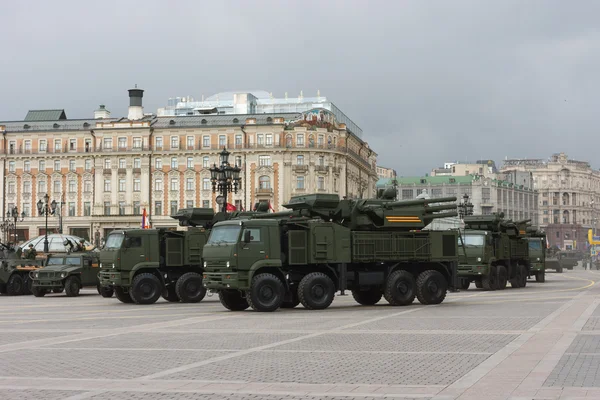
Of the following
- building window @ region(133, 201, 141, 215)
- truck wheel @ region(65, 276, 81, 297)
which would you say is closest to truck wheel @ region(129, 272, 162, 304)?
truck wheel @ region(65, 276, 81, 297)

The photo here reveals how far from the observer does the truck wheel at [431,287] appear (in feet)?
91.4

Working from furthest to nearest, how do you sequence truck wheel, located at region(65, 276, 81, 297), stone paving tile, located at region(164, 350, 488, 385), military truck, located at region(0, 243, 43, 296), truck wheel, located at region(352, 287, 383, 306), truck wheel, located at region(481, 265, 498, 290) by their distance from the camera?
military truck, located at region(0, 243, 43, 296), truck wheel, located at region(481, 265, 498, 290), truck wheel, located at region(65, 276, 81, 297), truck wheel, located at region(352, 287, 383, 306), stone paving tile, located at region(164, 350, 488, 385)

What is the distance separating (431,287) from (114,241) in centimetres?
1090

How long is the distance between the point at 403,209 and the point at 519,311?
5600 mm

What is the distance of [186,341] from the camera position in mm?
16781

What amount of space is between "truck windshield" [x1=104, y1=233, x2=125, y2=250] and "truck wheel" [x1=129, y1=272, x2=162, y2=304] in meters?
1.27

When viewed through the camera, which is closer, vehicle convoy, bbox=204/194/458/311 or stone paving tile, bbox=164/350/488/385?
stone paving tile, bbox=164/350/488/385

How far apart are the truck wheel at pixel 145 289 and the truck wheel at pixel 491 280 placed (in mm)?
14683

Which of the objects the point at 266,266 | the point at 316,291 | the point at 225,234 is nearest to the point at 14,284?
the point at 225,234

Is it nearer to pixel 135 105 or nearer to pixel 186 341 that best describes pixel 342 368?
pixel 186 341

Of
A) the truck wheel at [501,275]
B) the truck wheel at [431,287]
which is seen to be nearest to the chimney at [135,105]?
the truck wheel at [501,275]

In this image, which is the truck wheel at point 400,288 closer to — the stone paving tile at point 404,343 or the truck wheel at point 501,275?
the stone paving tile at point 404,343

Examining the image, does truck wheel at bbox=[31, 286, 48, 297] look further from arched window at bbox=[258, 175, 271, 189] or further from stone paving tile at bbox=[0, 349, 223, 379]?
arched window at bbox=[258, 175, 271, 189]

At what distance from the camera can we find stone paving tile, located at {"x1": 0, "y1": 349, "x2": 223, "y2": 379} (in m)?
12.5
